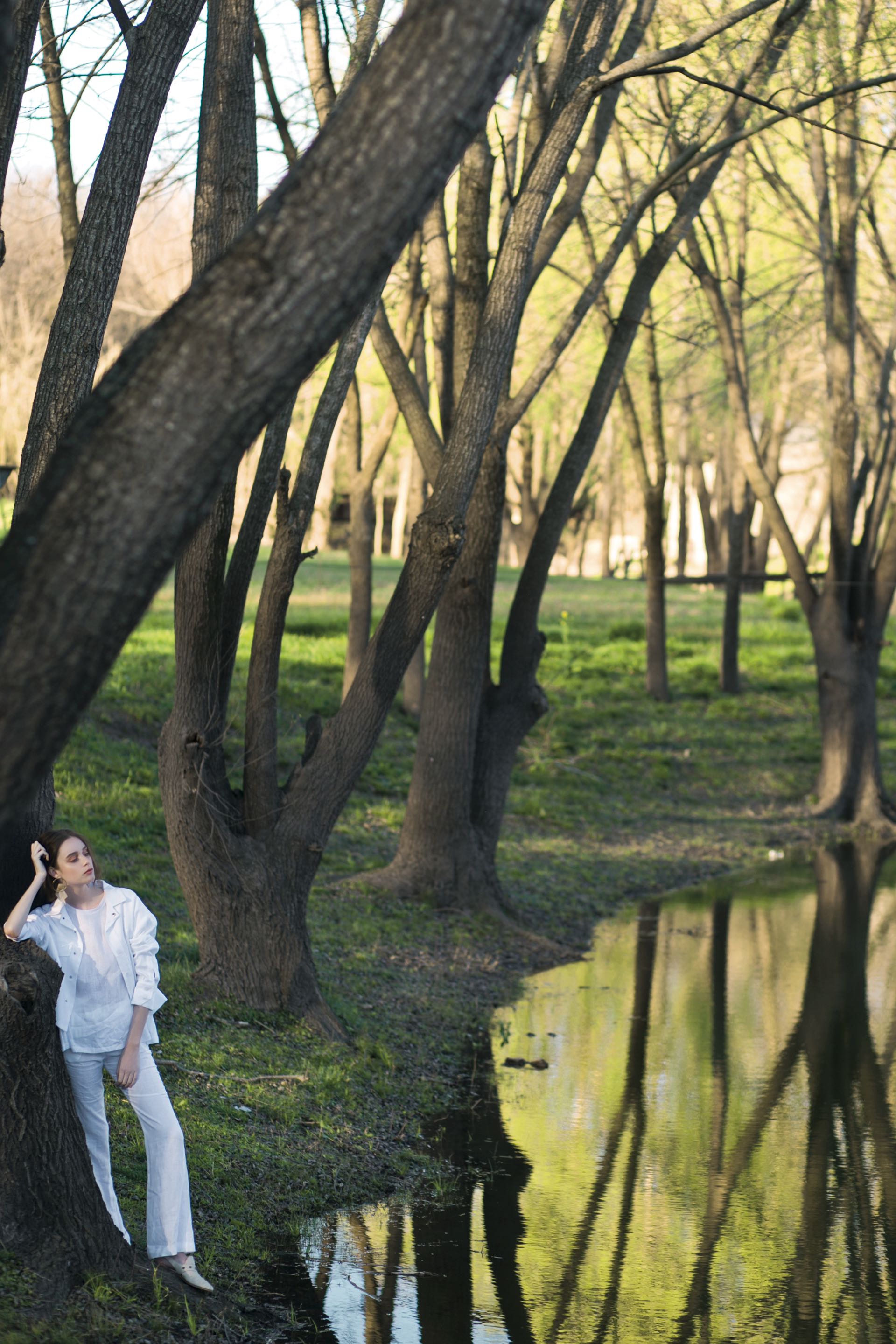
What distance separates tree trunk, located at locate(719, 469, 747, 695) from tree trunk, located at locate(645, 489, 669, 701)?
49.3 inches

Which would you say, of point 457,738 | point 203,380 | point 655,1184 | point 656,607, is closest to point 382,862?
point 457,738

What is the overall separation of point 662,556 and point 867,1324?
59.1 feet

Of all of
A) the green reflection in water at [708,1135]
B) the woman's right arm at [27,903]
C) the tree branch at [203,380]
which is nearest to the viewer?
the tree branch at [203,380]

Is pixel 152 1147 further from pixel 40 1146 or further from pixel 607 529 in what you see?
pixel 607 529

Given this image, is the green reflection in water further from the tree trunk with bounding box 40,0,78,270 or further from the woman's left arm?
the tree trunk with bounding box 40,0,78,270

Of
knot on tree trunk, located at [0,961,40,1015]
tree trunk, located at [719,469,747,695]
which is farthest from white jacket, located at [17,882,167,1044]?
tree trunk, located at [719,469,747,695]

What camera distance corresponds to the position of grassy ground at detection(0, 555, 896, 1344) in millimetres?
6594

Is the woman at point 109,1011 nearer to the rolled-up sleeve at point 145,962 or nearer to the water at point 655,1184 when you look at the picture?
the rolled-up sleeve at point 145,962

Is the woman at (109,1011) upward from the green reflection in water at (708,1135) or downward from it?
upward

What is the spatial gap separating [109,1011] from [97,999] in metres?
0.06

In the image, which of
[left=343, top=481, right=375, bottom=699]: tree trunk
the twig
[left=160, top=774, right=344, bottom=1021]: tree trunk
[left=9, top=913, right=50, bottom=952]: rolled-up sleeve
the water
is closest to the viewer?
[left=9, top=913, right=50, bottom=952]: rolled-up sleeve

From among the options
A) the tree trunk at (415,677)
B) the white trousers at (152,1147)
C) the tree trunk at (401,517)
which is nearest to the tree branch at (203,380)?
the white trousers at (152,1147)

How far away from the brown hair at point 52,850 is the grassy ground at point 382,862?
130 cm

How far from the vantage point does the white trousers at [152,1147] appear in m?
5.12
